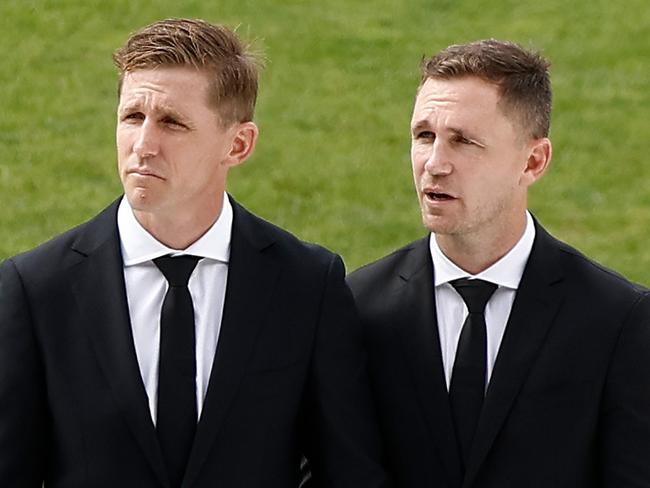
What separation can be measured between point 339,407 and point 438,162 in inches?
32.0

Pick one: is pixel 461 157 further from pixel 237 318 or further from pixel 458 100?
pixel 237 318

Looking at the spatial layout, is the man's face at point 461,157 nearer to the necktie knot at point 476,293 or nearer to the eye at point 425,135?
the eye at point 425,135

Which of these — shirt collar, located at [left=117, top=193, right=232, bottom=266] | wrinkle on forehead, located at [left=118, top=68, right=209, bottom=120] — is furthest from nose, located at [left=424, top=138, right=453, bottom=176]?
wrinkle on forehead, located at [left=118, top=68, right=209, bottom=120]

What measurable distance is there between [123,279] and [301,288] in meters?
0.56

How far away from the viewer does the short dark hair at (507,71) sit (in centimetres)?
568

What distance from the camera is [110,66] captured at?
1379 cm

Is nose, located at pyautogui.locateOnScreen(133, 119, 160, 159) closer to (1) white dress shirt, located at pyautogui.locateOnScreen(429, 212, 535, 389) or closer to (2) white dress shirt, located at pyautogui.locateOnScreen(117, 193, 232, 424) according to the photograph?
(2) white dress shirt, located at pyautogui.locateOnScreen(117, 193, 232, 424)

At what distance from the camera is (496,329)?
226 inches

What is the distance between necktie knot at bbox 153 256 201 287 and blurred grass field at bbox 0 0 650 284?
20.0 ft

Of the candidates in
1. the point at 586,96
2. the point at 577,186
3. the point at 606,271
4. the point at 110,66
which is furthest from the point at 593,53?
the point at 606,271

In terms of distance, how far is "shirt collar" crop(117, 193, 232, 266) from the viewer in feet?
18.2

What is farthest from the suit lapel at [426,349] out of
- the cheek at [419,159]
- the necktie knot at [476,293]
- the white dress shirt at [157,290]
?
the white dress shirt at [157,290]

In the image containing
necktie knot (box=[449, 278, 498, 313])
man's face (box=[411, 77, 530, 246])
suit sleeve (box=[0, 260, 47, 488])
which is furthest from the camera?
necktie knot (box=[449, 278, 498, 313])

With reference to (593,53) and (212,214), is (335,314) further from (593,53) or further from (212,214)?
(593,53)
